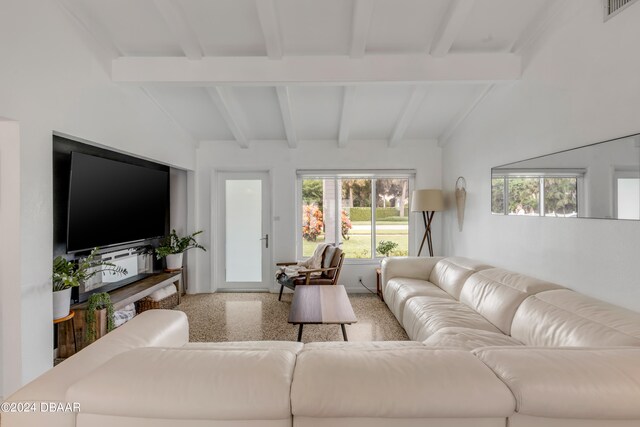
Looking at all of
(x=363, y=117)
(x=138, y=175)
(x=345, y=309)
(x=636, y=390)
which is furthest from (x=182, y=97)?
(x=636, y=390)

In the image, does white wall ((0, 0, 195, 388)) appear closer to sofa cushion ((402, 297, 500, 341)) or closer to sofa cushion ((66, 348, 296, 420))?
sofa cushion ((66, 348, 296, 420))

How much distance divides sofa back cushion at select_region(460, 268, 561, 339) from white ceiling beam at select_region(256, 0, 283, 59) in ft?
9.29

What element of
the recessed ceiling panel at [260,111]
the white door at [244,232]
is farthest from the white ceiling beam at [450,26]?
the white door at [244,232]

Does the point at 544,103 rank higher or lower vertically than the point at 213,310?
higher

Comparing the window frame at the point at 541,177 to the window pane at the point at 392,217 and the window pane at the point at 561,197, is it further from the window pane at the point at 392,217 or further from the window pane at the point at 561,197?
the window pane at the point at 392,217

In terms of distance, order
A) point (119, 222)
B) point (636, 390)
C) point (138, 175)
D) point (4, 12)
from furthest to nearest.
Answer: point (138, 175)
point (119, 222)
point (4, 12)
point (636, 390)

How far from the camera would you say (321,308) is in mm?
3135

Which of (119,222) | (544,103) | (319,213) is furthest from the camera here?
(319,213)

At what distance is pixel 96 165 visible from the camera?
3.18 metres

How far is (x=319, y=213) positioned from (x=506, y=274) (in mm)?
3095

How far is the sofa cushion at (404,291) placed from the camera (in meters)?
3.55

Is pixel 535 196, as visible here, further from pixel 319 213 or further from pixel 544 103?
pixel 319 213

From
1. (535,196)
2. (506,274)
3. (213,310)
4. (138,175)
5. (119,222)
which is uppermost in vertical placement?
(138,175)

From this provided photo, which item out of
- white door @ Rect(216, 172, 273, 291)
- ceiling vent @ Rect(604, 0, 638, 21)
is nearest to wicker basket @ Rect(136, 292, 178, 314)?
white door @ Rect(216, 172, 273, 291)
